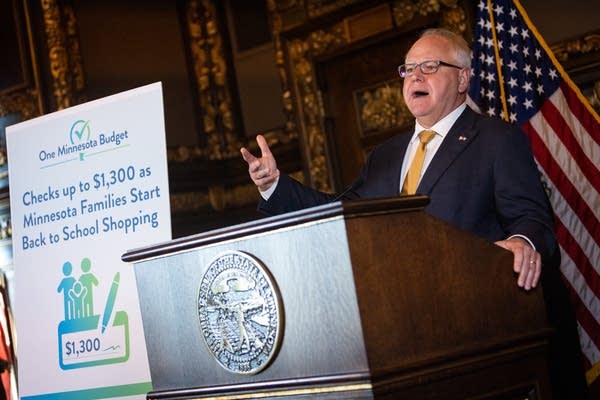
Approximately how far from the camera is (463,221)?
97.2 inches

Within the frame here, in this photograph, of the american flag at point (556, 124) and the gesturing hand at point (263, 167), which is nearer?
the gesturing hand at point (263, 167)

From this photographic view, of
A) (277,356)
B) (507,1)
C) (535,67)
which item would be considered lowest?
(277,356)

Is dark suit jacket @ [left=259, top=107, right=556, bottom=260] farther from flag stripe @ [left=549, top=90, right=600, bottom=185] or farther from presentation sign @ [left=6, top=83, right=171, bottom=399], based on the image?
flag stripe @ [left=549, top=90, right=600, bottom=185]

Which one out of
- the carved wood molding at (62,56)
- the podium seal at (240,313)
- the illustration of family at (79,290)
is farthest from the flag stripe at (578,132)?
the carved wood molding at (62,56)

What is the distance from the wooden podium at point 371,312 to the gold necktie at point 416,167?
0.60m

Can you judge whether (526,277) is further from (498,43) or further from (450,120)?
(498,43)

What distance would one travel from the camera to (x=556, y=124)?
162 inches

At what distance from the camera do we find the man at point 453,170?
2.37m

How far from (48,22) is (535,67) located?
352cm

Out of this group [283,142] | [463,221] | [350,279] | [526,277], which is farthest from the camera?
[283,142]

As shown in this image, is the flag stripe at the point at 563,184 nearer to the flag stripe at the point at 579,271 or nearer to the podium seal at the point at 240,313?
the flag stripe at the point at 579,271

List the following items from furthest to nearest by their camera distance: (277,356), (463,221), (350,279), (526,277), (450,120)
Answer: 1. (450,120)
2. (463,221)
3. (526,277)
4. (277,356)
5. (350,279)

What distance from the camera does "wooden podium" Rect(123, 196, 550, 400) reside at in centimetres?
170

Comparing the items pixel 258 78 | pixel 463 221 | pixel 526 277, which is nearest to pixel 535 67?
pixel 463 221
